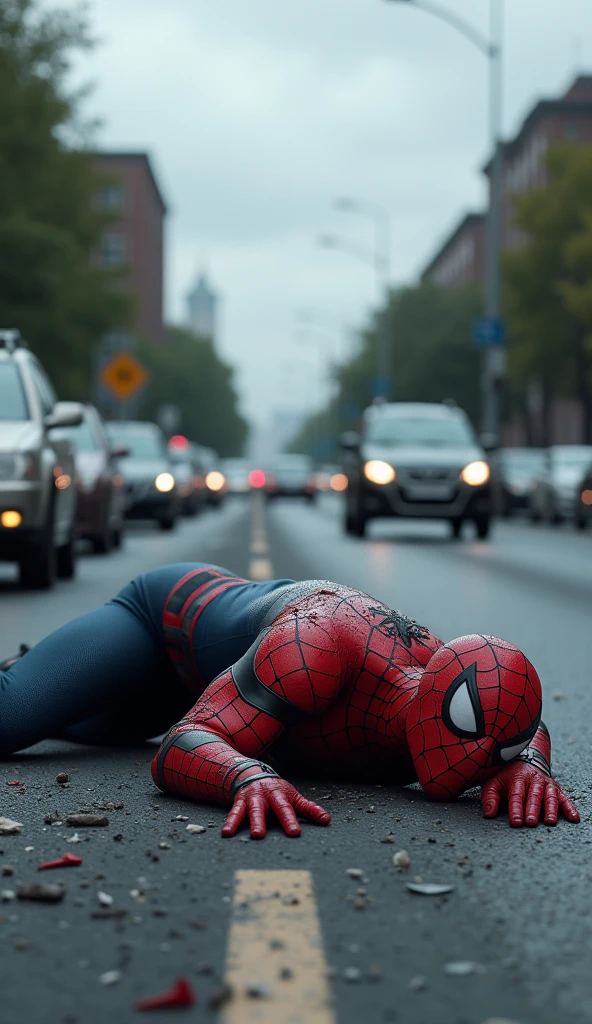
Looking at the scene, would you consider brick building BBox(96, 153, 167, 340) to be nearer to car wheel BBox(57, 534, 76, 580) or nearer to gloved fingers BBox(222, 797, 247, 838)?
car wheel BBox(57, 534, 76, 580)

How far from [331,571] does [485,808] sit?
1048 cm

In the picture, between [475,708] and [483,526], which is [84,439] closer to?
[483,526]

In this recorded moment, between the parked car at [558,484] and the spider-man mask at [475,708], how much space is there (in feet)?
85.4

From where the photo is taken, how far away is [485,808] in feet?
12.5

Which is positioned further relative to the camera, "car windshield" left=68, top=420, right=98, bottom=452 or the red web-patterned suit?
"car windshield" left=68, top=420, right=98, bottom=452

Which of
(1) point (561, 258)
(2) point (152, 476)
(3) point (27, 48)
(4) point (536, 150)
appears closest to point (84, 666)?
(2) point (152, 476)

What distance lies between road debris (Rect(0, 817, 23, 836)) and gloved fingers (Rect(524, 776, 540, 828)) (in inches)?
47.1

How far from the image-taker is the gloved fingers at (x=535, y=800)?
3758 mm

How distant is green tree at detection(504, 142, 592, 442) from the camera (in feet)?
178

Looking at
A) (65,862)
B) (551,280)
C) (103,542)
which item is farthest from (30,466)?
(551,280)

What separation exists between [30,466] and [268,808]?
8.18 metres

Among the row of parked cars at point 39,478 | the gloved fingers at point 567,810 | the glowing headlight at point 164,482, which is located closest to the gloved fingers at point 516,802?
the gloved fingers at point 567,810

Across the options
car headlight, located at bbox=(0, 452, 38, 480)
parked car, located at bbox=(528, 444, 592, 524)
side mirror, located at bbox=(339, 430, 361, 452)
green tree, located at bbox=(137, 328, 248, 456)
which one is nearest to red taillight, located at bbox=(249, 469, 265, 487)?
parked car, located at bbox=(528, 444, 592, 524)

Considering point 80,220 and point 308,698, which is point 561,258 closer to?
point 80,220
